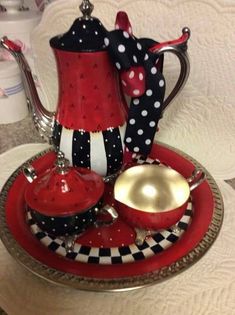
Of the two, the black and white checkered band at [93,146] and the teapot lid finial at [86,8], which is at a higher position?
the teapot lid finial at [86,8]

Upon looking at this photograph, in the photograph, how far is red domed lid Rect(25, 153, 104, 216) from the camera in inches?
14.0

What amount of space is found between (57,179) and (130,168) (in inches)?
4.2

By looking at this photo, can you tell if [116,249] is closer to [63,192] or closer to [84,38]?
[63,192]

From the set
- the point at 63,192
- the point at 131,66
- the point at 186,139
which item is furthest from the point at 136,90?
the point at 186,139

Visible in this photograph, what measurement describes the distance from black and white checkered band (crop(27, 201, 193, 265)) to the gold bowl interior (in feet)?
0.14

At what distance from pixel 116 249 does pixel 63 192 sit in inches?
3.5

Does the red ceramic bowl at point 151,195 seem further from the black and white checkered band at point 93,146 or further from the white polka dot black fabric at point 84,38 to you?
the white polka dot black fabric at point 84,38

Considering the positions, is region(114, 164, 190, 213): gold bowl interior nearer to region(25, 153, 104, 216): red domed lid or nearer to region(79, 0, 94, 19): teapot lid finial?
region(25, 153, 104, 216): red domed lid

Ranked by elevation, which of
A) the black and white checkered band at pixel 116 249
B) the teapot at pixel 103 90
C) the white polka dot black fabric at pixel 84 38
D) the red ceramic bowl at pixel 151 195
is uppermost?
the white polka dot black fabric at pixel 84 38

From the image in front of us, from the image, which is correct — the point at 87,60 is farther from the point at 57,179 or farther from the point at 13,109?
the point at 13,109

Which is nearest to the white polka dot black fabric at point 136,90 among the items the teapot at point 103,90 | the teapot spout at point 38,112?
the teapot at point 103,90

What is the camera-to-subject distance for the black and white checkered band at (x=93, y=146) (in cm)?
41

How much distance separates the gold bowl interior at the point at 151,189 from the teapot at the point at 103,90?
3 cm

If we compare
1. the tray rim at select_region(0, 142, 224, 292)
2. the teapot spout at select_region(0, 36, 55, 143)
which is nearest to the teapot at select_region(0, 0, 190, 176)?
the teapot spout at select_region(0, 36, 55, 143)
